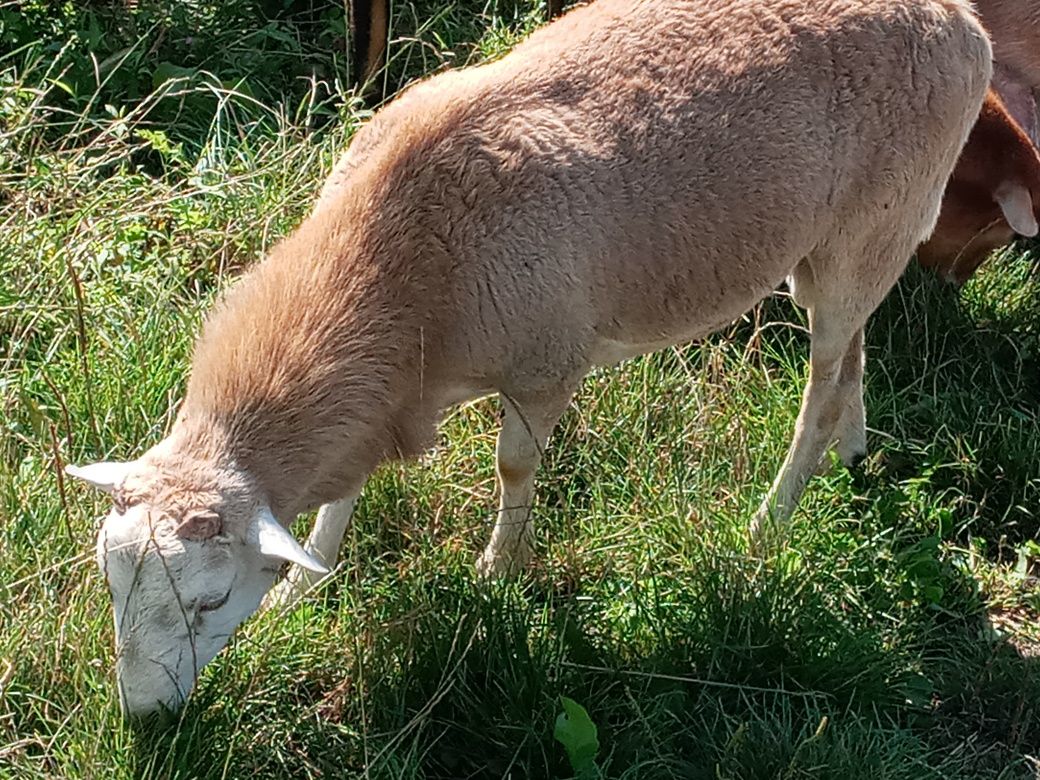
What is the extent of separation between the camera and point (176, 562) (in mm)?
2783

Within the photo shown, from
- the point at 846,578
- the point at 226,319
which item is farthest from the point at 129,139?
the point at 846,578

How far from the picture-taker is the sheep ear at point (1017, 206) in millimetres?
4754

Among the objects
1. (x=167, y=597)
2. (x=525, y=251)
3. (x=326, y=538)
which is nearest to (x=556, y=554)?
(x=326, y=538)

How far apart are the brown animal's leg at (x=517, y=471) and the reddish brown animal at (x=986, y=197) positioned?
227 centimetres

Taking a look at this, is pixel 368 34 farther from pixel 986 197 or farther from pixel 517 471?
pixel 986 197

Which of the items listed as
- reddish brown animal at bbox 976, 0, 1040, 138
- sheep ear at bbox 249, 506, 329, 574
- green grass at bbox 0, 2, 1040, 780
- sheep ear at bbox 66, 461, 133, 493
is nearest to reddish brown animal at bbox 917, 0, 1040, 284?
reddish brown animal at bbox 976, 0, 1040, 138

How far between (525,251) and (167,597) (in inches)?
50.0

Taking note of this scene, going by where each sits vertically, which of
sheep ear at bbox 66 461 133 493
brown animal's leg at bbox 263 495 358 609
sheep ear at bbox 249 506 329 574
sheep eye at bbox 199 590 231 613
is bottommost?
brown animal's leg at bbox 263 495 358 609

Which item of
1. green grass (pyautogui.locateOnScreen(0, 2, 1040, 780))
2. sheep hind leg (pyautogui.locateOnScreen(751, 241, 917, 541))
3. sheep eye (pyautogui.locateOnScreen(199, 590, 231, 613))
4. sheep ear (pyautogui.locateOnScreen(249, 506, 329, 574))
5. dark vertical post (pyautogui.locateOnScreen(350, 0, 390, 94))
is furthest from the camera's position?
dark vertical post (pyautogui.locateOnScreen(350, 0, 390, 94))

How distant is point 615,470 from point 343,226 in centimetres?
141

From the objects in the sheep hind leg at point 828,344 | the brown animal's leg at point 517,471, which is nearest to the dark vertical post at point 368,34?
the sheep hind leg at point 828,344

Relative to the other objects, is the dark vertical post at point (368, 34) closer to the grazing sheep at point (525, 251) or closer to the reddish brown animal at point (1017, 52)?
the grazing sheep at point (525, 251)

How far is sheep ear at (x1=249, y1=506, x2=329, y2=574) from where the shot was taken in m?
2.73

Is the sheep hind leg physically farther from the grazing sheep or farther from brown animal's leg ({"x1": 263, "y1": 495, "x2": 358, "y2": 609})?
brown animal's leg ({"x1": 263, "y1": 495, "x2": 358, "y2": 609})
